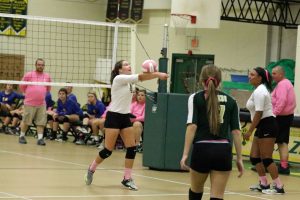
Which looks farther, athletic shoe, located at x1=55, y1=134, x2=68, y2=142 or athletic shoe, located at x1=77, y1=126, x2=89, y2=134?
athletic shoe, located at x1=55, y1=134, x2=68, y2=142

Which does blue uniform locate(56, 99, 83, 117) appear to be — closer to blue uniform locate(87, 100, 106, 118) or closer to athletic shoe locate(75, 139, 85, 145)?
blue uniform locate(87, 100, 106, 118)

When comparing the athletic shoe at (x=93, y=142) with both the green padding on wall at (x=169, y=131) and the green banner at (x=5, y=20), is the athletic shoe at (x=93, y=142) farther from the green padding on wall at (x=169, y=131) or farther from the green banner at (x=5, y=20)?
the green banner at (x=5, y=20)

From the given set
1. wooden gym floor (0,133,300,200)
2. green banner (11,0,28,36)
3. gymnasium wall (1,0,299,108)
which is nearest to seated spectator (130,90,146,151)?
wooden gym floor (0,133,300,200)

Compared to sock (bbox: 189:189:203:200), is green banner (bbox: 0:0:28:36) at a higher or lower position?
higher

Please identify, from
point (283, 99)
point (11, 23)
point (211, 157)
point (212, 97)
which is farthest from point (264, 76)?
point (11, 23)

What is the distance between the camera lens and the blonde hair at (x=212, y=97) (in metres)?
6.32

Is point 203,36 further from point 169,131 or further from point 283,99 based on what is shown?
point 169,131

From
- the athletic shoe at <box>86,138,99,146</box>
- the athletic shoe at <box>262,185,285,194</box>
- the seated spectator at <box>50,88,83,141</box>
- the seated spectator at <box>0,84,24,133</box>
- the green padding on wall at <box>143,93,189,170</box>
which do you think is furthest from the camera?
the seated spectator at <box>0,84,24,133</box>

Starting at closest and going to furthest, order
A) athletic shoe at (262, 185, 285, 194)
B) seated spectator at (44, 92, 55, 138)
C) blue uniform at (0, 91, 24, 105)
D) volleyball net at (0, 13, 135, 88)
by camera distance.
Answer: athletic shoe at (262, 185, 285, 194) < seated spectator at (44, 92, 55, 138) < blue uniform at (0, 91, 24, 105) < volleyball net at (0, 13, 135, 88)

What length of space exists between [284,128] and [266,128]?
9.11 ft

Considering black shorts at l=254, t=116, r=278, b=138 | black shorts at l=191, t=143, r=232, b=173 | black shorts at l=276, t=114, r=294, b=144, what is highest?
black shorts at l=191, t=143, r=232, b=173

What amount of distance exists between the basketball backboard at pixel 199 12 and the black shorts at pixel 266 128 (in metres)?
9.87

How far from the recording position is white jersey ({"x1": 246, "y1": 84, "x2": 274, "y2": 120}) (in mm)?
9891

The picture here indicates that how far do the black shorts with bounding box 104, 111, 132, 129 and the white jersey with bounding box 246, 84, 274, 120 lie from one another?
1713 mm
